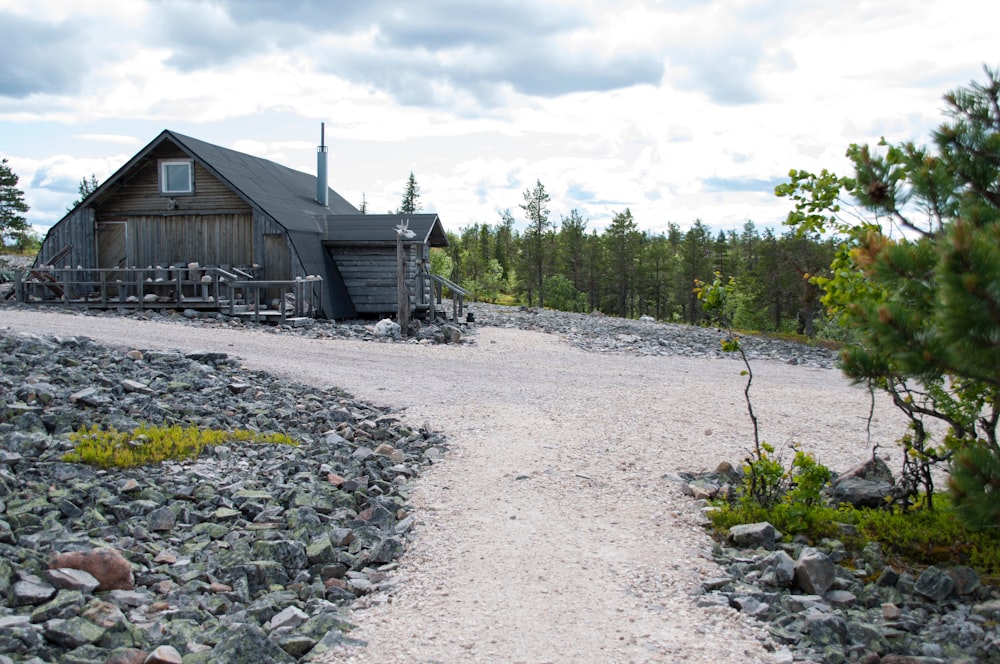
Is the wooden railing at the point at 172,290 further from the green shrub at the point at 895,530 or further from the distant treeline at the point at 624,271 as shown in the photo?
the distant treeline at the point at 624,271

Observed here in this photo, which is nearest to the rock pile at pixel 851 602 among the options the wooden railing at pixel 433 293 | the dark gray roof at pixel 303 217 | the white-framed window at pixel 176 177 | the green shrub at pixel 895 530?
the green shrub at pixel 895 530

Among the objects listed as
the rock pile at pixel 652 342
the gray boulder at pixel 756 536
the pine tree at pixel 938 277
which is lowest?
the gray boulder at pixel 756 536

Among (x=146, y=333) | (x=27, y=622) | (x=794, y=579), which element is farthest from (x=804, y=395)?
(x=146, y=333)

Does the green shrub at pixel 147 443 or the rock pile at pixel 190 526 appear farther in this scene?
the green shrub at pixel 147 443

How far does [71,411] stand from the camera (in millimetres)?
9086

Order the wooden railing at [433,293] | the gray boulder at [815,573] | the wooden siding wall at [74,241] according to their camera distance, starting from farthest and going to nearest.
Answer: the wooden siding wall at [74,241], the wooden railing at [433,293], the gray boulder at [815,573]

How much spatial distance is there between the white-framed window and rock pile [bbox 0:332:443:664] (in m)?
15.9

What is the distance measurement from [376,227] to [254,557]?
21.7 m

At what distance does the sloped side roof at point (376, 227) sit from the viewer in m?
26.1

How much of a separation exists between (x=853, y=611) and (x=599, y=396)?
780 cm

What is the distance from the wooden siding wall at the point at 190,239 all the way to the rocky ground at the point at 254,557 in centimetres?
1578

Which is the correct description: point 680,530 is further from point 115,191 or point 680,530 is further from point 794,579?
point 115,191

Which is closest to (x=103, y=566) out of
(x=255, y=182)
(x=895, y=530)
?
(x=895, y=530)

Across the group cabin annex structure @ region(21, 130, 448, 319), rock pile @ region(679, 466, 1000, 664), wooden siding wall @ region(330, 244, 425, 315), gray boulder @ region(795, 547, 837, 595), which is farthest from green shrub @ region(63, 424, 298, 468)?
wooden siding wall @ region(330, 244, 425, 315)
